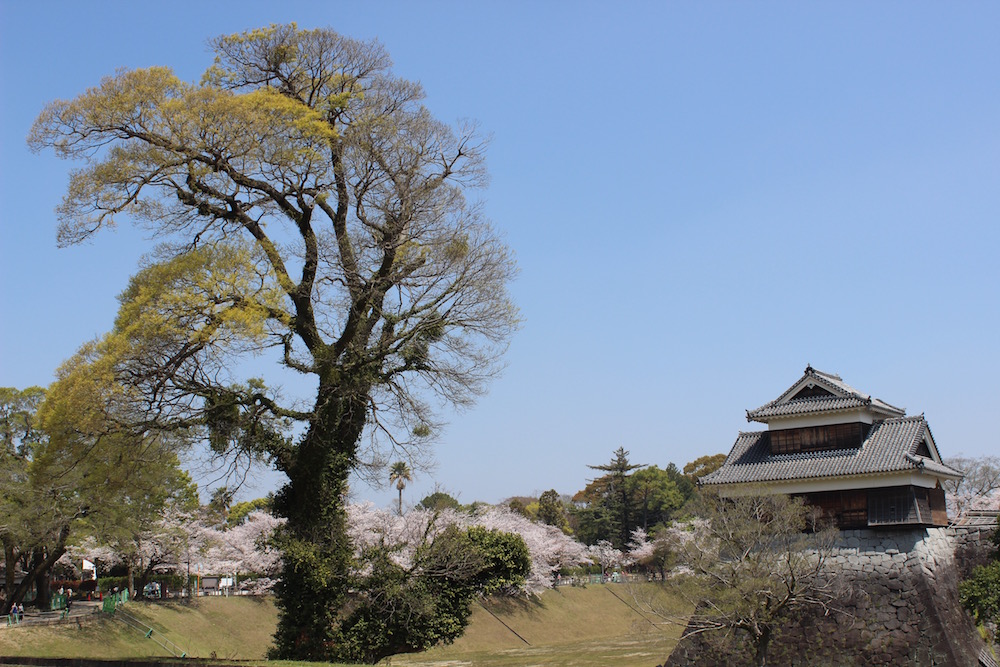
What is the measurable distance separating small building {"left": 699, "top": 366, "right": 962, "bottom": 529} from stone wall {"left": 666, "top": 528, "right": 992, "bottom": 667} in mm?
751

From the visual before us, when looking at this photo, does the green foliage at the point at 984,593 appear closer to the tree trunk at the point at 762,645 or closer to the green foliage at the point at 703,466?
the tree trunk at the point at 762,645

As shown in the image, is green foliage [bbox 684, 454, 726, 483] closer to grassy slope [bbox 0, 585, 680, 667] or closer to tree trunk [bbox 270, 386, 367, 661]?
grassy slope [bbox 0, 585, 680, 667]

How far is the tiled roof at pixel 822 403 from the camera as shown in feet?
82.1

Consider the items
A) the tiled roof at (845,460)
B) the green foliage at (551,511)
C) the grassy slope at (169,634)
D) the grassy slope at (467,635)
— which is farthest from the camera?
the green foliage at (551,511)

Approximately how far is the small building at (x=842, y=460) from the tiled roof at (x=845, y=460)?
27 millimetres

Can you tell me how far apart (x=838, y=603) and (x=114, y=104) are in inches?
869

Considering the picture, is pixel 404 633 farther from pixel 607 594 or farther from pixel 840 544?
pixel 607 594

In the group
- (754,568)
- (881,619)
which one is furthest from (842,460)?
(754,568)

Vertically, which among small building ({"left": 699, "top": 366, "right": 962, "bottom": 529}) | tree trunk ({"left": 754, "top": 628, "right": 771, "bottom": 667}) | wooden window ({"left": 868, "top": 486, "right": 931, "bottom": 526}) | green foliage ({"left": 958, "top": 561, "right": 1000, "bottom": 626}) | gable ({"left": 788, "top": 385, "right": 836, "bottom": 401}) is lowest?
tree trunk ({"left": 754, "top": 628, "right": 771, "bottom": 667})

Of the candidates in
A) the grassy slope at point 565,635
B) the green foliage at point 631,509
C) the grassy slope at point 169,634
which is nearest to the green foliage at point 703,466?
the green foliage at point 631,509

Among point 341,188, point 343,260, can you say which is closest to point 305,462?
point 343,260

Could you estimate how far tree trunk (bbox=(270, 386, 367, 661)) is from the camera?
55.0 ft

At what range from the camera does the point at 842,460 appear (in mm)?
24484

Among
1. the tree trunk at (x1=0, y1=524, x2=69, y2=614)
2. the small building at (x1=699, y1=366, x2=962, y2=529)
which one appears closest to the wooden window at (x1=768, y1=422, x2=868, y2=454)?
the small building at (x1=699, y1=366, x2=962, y2=529)
